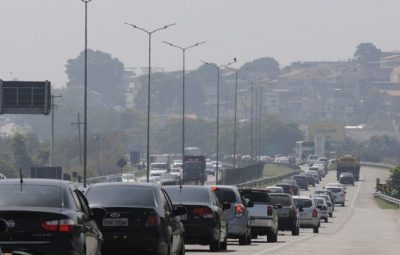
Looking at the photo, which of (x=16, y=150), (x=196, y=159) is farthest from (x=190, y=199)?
(x=16, y=150)

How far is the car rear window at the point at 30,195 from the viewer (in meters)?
19.4

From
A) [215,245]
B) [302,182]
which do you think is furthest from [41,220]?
[302,182]

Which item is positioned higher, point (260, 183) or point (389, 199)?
point (260, 183)

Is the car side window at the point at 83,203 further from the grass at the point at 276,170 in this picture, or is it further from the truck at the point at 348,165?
the grass at the point at 276,170

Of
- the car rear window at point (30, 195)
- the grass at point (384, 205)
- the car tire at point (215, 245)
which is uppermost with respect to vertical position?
the car rear window at point (30, 195)

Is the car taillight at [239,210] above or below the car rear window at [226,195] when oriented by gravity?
below

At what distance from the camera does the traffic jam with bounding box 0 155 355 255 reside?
18984 millimetres

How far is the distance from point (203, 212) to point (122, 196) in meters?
6.76

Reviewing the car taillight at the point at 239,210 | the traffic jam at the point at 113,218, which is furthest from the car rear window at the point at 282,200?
the car taillight at the point at 239,210

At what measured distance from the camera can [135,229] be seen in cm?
2414

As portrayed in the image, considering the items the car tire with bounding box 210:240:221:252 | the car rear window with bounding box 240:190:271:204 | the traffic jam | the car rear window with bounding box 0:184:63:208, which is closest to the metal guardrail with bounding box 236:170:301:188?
the car rear window with bounding box 240:190:271:204

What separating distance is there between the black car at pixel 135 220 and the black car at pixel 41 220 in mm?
4206

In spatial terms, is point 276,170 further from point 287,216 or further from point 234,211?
point 234,211

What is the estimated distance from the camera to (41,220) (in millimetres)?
19031
